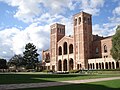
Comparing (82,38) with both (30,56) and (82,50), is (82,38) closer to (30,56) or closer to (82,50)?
(82,50)

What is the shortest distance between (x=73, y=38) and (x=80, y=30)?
18.2 feet

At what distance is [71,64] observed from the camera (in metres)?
93.7

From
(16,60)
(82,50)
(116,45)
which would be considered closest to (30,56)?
(16,60)

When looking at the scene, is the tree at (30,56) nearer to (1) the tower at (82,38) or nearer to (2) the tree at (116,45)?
(1) the tower at (82,38)

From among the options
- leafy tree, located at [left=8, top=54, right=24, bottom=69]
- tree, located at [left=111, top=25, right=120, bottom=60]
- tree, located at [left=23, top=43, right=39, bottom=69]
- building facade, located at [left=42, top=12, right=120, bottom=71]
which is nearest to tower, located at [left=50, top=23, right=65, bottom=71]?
building facade, located at [left=42, top=12, right=120, bottom=71]

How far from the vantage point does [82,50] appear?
3310 inches

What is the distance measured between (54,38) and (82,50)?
24621mm

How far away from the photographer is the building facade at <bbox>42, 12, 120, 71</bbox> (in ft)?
259

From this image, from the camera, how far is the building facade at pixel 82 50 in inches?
3105

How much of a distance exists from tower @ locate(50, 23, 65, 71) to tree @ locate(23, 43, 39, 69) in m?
12.1

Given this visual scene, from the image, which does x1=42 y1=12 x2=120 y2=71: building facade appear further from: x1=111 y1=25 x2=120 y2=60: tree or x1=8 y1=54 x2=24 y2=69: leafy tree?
x1=8 y1=54 x2=24 y2=69: leafy tree

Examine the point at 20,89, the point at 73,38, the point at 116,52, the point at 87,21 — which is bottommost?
the point at 20,89

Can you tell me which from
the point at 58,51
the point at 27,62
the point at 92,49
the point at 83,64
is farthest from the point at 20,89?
the point at 27,62

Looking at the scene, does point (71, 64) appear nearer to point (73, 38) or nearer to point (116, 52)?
point (73, 38)
